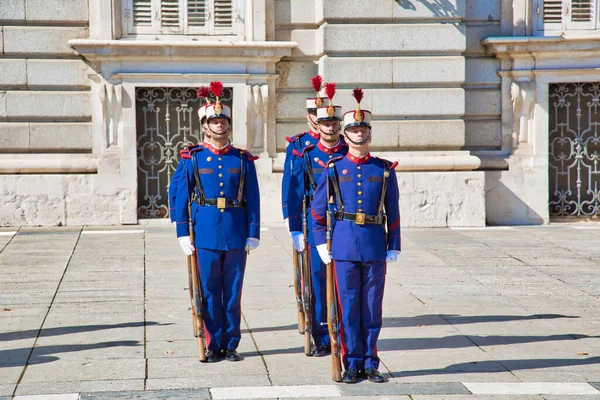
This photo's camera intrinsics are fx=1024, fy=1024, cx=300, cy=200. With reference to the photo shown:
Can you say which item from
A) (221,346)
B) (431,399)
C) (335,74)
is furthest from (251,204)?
(335,74)

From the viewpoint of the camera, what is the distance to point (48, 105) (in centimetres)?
1495

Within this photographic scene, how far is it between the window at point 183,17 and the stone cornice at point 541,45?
3.79 meters

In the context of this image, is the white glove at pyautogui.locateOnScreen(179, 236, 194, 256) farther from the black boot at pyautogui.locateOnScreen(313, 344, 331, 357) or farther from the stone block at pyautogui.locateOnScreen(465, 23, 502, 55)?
the stone block at pyautogui.locateOnScreen(465, 23, 502, 55)

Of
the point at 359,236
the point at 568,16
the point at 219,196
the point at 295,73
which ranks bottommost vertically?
the point at 359,236

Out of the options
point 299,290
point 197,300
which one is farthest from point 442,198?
point 197,300

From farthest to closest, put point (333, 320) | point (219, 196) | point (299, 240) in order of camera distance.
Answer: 1. point (299, 240)
2. point (219, 196)
3. point (333, 320)

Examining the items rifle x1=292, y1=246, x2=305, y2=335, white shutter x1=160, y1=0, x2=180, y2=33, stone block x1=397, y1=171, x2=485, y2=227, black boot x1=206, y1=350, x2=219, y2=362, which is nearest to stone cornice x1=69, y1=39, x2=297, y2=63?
white shutter x1=160, y1=0, x2=180, y2=33

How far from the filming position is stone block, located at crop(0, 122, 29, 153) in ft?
48.7

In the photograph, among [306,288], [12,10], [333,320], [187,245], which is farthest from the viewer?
[12,10]

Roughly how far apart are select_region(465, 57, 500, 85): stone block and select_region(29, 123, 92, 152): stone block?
574cm

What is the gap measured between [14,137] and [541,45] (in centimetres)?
787

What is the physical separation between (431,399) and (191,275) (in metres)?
2.10

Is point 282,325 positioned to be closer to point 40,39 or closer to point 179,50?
point 179,50

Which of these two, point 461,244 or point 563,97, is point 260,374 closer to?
point 461,244
